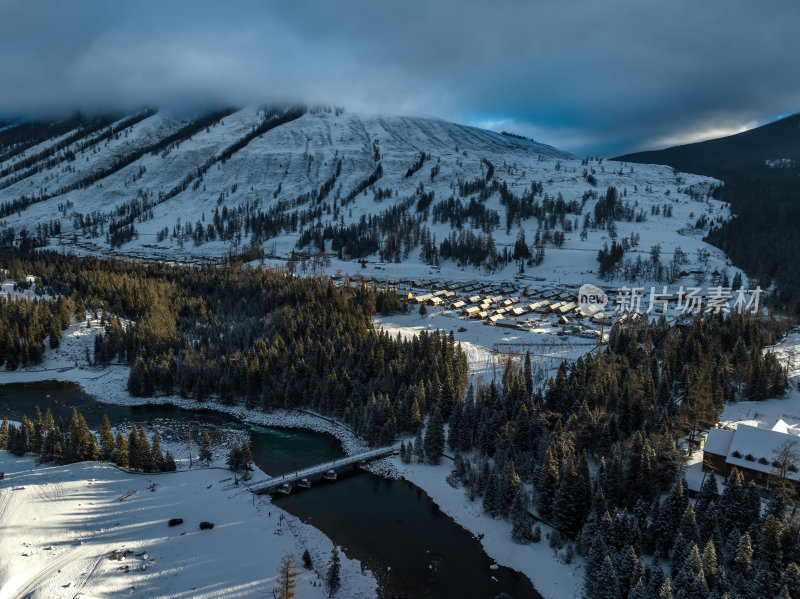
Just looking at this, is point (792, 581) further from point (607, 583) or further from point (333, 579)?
point (333, 579)

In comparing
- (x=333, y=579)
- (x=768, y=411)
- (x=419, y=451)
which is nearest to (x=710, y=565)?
(x=333, y=579)

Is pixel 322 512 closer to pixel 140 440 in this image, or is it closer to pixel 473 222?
pixel 140 440

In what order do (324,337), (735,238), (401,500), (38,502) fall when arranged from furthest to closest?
(735,238) < (324,337) < (401,500) < (38,502)

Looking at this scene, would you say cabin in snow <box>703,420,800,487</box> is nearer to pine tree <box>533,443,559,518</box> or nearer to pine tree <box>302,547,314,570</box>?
pine tree <box>533,443,559,518</box>

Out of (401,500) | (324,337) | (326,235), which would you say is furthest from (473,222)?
(401,500)

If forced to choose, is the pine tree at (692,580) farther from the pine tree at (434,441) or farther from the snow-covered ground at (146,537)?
the pine tree at (434,441)

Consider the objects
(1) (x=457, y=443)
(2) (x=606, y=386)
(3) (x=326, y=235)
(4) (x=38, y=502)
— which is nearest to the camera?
(4) (x=38, y=502)

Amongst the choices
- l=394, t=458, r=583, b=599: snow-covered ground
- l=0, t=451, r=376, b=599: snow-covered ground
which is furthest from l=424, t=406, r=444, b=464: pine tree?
l=0, t=451, r=376, b=599: snow-covered ground
